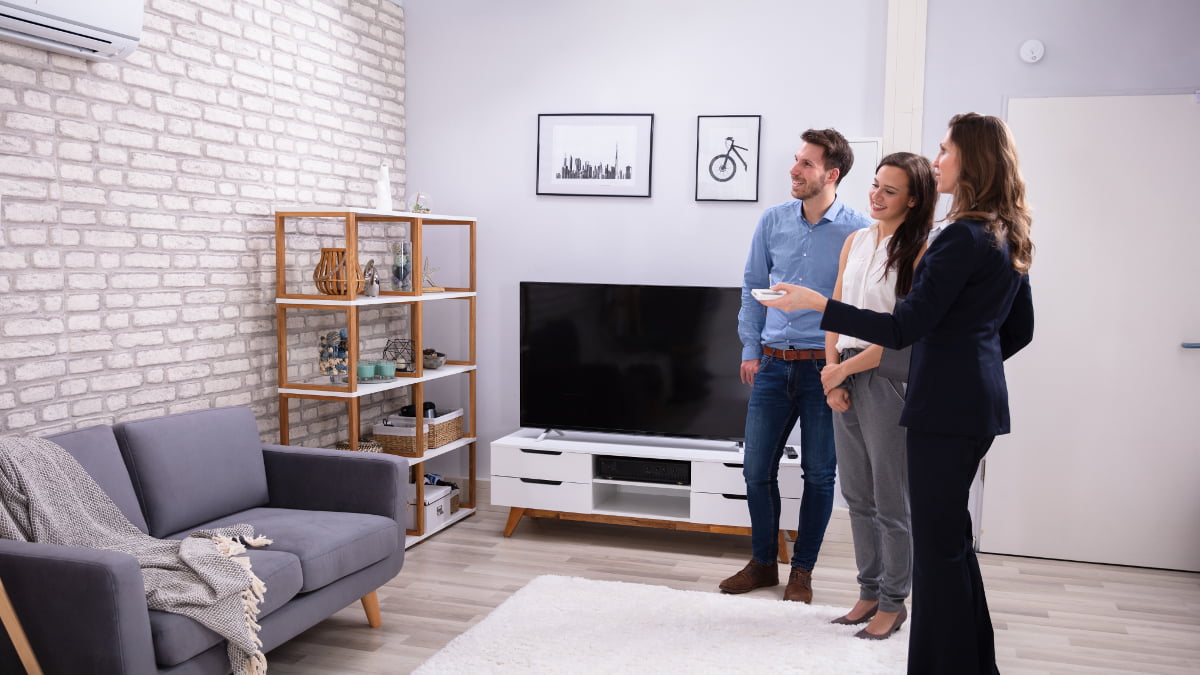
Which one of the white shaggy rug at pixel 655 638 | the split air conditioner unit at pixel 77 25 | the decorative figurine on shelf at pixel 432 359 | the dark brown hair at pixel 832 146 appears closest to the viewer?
the split air conditioner unit at pixel 77 25

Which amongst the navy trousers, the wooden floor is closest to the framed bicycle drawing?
the wooden floor

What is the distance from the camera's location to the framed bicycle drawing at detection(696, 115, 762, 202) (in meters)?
4.26

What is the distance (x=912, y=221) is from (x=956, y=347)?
634 mm

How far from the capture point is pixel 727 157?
4297mm

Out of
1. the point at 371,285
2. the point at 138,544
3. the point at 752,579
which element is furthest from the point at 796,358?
the point at 138,544

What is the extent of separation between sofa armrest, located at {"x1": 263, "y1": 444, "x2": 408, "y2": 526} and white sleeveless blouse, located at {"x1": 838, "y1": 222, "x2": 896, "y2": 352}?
1584 mm

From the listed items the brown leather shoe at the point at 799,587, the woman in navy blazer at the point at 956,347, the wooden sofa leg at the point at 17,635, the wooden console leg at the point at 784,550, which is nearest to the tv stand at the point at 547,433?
the wooden console leg at the point at 784,550

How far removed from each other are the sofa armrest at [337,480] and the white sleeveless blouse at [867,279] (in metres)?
1.58

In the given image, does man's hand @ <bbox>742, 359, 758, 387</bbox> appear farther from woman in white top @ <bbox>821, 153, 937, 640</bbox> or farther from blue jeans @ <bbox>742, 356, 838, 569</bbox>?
woman in white top @ <bbox>821, 153, 937, 640</bbox>

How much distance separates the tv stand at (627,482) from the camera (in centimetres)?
390

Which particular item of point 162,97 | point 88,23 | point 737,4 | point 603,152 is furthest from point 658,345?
point 88,23

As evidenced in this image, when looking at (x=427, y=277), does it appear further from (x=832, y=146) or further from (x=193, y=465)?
(x=832, y=146)

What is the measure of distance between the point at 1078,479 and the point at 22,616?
3930 millimetres

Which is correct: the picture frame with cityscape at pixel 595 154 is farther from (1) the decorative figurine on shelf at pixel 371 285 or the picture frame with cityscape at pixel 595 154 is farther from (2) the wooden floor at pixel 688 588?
(2) the wooden floor at pixel 688 588
